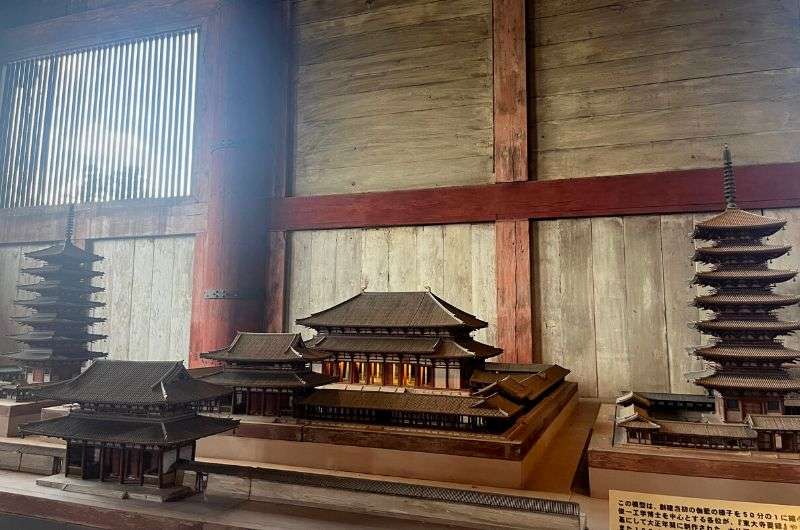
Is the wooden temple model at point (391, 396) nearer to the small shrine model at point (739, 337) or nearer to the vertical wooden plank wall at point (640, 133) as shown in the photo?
the small shrine model at point (739, 337)

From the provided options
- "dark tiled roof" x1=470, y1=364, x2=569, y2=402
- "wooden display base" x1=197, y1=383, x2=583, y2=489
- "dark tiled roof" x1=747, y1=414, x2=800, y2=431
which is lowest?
"wooden display base" x1=197, y1=383, x2=583, y2=489

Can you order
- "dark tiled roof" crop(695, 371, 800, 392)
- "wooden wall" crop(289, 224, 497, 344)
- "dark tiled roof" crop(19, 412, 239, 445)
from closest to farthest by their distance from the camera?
"dark tiled roof" crop(19, 412, 239, 445)
"dark tiled roof" crop(695, 371, 800, 392)
"wooden wall" crop(289, 224, 497, 344)

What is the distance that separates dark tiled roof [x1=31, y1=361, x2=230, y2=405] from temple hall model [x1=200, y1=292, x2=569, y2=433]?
0.93 m

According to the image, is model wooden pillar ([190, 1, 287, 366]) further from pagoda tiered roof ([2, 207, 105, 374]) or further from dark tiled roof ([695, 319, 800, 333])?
dark tiled roof ([695, 319, 800, 333])

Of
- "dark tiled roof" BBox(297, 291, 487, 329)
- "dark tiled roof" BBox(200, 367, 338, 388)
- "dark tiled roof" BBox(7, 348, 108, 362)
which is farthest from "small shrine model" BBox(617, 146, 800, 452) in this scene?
"dark tiled roof" BBox(7, 348, 108, 362)

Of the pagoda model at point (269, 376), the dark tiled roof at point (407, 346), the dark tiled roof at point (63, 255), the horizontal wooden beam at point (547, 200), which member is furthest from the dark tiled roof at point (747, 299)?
the dark tiled roof at point (63, 255)

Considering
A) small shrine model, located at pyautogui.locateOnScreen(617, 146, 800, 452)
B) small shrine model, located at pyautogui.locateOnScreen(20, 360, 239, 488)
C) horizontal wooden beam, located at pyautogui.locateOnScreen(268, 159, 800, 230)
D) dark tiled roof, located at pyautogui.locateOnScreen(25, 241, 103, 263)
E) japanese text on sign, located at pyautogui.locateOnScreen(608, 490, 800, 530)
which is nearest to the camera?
japanese text on sign, located at pyautogui.locateOnScreen(608, 490, 800, 530)

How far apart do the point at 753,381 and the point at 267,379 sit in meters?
4.69

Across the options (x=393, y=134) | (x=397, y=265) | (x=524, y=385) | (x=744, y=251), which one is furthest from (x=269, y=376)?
(x=393, y=134)

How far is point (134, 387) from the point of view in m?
A: 4.43

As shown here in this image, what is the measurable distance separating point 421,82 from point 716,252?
5.65m

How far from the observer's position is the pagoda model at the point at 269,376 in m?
5.54

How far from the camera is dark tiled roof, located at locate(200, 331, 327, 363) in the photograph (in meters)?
5.63

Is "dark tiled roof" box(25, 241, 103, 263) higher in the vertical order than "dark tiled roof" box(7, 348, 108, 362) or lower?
higher
